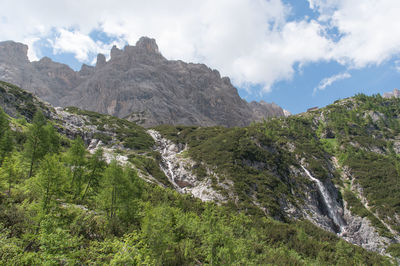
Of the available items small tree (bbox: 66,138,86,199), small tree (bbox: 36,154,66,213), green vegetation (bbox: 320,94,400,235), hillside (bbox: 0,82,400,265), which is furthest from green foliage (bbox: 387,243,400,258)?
small tree (bbox: 36,154,66,213)

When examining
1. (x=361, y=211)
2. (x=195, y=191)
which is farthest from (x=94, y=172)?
(x=361, y=211)

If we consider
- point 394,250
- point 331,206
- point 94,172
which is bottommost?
point 394,250

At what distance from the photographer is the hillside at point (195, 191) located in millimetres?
14453

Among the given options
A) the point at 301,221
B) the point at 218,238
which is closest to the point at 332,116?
the point at 301,221

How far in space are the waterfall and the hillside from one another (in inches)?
15.6

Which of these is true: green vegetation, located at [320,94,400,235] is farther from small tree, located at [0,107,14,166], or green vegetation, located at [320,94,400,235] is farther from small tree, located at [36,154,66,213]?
small tree, located at [0,107,14,166]

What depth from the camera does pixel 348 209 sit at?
71.2 meters

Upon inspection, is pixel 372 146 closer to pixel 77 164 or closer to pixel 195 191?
pixel 195 191

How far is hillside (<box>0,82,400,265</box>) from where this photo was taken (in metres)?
14.5

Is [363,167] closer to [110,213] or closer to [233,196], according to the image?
[233,196]

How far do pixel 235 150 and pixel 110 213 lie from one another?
64069 millimetres

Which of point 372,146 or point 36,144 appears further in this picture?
point 372,146

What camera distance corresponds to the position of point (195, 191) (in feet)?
209

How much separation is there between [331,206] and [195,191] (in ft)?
147
